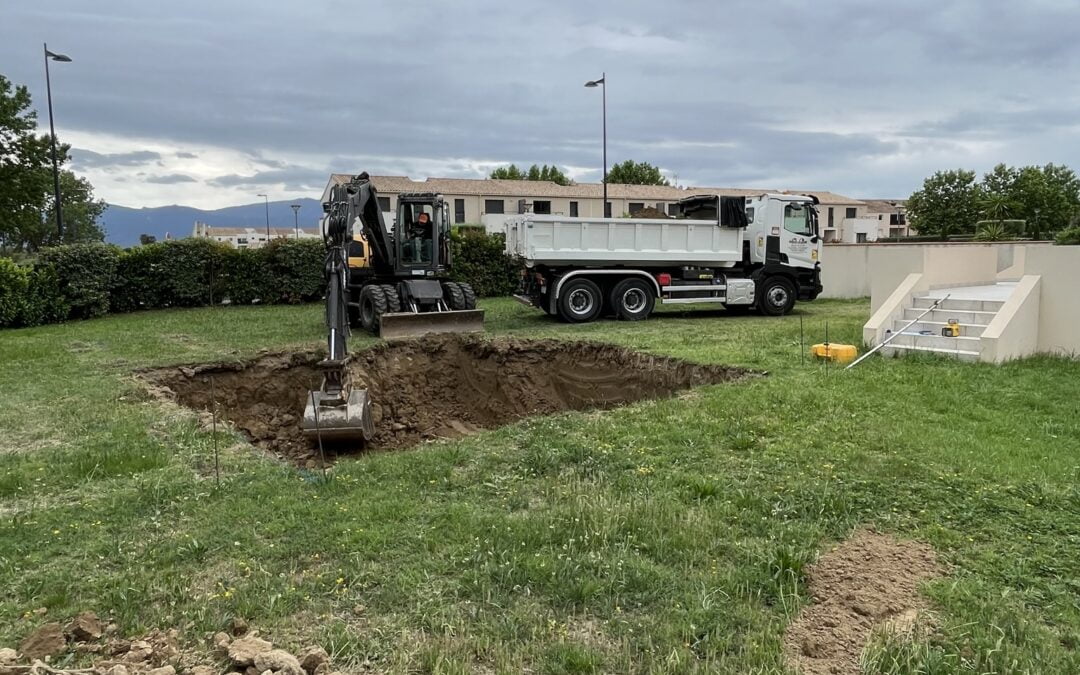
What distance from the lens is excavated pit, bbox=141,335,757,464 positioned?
32.9 ft

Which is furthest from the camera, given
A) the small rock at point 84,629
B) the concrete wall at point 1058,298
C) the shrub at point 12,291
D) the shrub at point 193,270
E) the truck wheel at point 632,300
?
the shrub at point 193,270

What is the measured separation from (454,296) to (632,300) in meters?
4.05

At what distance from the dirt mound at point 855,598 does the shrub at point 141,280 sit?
66.5ft

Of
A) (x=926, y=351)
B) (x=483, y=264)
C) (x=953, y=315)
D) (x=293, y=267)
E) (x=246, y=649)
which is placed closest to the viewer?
(x=246, y=649)

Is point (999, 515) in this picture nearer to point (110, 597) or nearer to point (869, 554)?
point (869, 554)

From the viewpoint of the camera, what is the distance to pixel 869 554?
4.19 meters

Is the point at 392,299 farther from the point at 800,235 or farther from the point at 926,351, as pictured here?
the point at 800,235

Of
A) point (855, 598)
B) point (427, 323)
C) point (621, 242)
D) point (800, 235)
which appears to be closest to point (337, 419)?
point (855, 598)

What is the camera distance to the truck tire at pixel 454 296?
1473cm

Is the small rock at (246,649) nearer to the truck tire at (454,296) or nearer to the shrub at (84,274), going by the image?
the truck tire at (454,296)

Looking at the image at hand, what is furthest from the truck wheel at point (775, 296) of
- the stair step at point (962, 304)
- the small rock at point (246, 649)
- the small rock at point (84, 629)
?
the small rock at point (84, 629)

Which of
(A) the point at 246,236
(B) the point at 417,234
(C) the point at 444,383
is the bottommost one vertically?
(C) the point at 444,383

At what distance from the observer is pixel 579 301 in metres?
16.0

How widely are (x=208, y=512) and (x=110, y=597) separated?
1220mm
